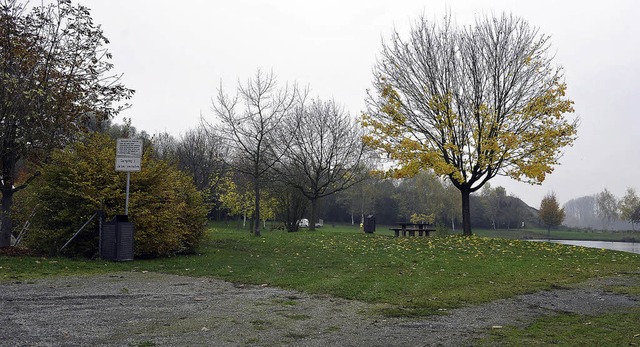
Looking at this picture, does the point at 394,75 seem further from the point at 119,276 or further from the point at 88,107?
the point at 119,276

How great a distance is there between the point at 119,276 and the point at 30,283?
Answer: 1.73m

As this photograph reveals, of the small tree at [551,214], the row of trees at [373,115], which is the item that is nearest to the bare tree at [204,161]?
the row of trees at [373,115]

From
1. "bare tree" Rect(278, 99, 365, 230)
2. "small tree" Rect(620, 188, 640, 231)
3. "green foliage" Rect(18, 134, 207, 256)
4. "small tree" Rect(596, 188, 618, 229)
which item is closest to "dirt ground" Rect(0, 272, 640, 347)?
"green foliage" Rect(18, 134, 207, 256)

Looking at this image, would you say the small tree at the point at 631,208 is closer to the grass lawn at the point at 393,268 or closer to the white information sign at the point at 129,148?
the grass lawn at the point at 393,268

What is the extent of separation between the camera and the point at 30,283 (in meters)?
9.07

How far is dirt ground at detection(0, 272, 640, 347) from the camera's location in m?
5.44

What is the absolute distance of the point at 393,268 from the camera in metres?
12.0

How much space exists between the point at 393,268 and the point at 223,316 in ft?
20.1

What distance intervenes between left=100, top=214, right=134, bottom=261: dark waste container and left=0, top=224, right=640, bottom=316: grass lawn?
29cm

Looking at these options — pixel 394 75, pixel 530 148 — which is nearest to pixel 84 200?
pixel 394 75

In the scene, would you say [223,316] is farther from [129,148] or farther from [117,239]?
[129,148]

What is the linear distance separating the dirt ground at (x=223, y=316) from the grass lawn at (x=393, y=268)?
24.6 inches

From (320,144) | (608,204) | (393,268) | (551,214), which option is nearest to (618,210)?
(608,204)

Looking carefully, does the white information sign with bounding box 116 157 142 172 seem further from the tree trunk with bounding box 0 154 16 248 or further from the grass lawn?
the tree trunk with bounding box 0 154 16 248
